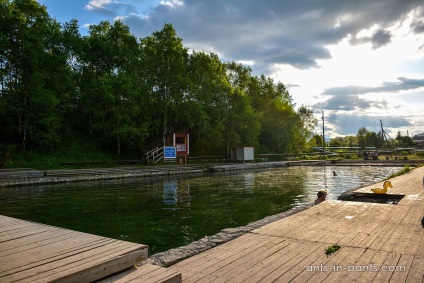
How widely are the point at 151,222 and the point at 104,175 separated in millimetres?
14257

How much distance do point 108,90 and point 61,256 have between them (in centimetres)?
2627

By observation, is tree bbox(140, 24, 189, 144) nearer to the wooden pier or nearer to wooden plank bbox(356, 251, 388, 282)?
the wooden pier

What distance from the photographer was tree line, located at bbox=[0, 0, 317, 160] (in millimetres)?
24062

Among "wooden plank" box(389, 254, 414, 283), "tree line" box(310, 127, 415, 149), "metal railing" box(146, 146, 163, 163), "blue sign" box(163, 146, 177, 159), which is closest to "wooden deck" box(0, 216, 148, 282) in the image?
"wooden plank" box(389, 254, 414, 283)

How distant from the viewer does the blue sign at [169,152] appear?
3016 centimetres

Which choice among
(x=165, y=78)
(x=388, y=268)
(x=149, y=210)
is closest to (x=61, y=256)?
(x=388, y=268)

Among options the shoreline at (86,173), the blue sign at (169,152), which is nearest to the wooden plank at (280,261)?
the shoreline at (86,173)

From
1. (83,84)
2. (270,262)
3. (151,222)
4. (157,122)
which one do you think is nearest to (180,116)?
(157,122)

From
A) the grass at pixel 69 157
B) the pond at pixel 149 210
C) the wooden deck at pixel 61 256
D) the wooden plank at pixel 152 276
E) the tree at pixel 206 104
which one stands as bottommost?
the pond at pixel 149 210

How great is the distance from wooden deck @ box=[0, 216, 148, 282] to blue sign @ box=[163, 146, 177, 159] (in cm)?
2608

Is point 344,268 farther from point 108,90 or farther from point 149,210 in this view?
point 108,90

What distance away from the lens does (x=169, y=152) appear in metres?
30.4

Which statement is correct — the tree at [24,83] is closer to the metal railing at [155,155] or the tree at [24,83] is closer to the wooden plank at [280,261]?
the metal railing at [155,155]

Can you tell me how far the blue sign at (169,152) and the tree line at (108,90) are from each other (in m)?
2.68
